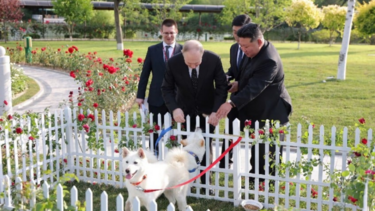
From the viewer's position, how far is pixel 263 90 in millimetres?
4660

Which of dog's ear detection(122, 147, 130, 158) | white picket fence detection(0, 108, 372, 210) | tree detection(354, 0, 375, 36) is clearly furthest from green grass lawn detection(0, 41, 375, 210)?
tree detection(354, 0, 375, 36)

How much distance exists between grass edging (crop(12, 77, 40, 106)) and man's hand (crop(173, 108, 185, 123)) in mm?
7061

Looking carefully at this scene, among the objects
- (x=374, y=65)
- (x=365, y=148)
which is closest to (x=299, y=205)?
(x=365, y=148)

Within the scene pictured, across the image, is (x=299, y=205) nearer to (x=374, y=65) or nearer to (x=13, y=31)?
(x=374, y=65)

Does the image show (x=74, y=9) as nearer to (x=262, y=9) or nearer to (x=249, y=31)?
(x=262, y=9)

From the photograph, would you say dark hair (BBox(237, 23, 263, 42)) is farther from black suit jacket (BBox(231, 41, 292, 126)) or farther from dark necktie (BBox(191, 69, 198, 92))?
dark necktie (BBox(191, 69, 198, 92))

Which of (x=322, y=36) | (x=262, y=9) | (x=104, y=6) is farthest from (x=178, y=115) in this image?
(x=104, y=6)

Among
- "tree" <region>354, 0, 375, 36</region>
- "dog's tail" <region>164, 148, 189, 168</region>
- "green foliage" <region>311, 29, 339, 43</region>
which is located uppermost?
"tree" <region>354, 0, 375, 36</region>

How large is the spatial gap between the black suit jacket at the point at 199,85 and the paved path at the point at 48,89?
15.4ft

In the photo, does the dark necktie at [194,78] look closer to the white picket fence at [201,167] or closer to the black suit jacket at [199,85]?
the black suit jacket at [199,85]

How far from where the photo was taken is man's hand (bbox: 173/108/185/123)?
468cm

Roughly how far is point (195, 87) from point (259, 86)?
760 millimetres

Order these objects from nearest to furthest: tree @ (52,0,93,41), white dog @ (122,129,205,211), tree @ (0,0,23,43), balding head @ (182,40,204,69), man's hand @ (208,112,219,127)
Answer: white dog @ (122,129,205,211), balding head @ (182,40,204,69), man's hand @ (208,112,219,127), tree @ (0,0,23,43), tree @ (52,0,93,41)

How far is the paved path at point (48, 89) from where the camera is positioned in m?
10.5
